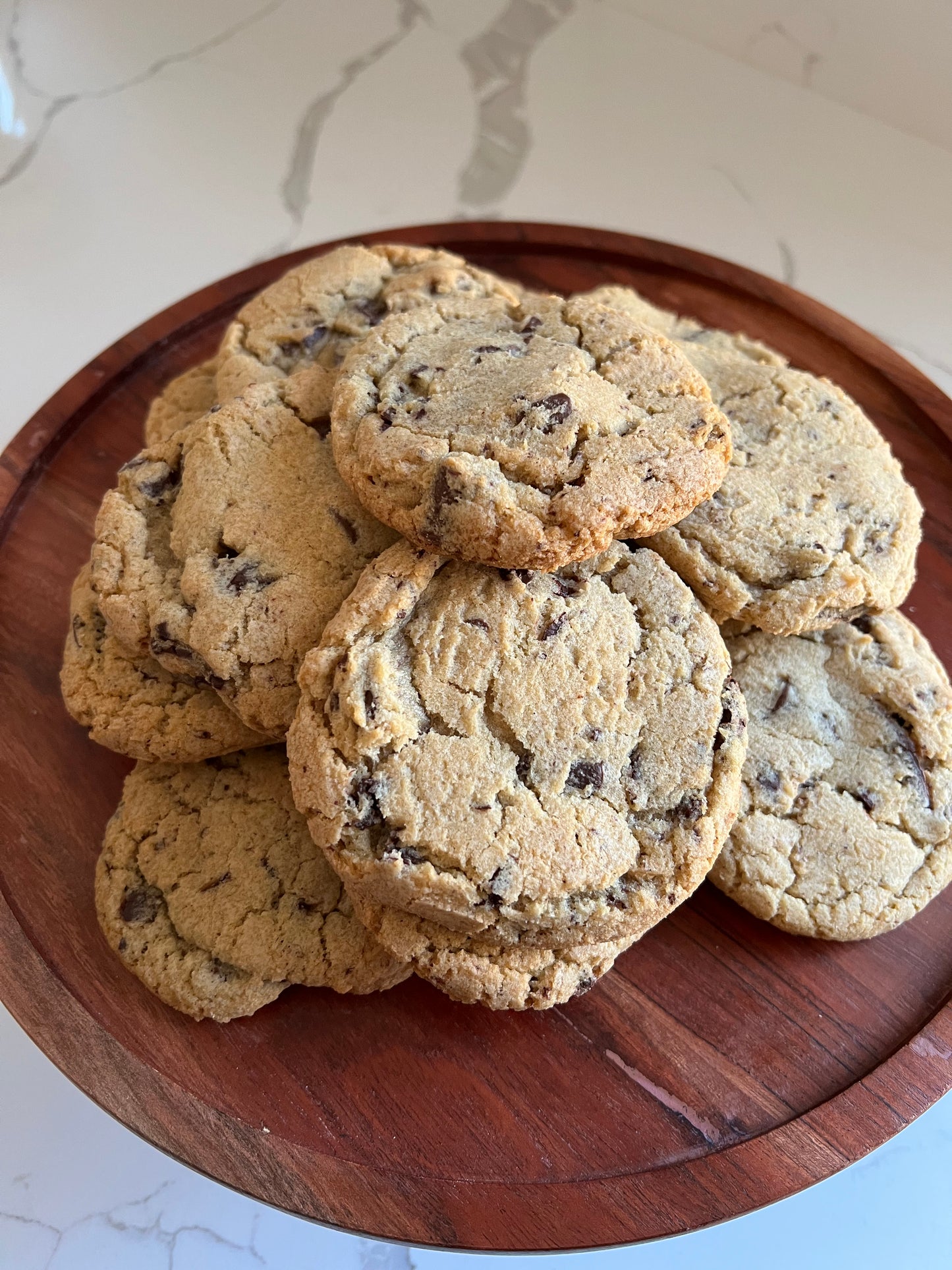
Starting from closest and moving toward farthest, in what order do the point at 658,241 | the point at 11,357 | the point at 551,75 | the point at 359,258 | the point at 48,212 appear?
the point at 359,258, the point at 658,241, the point at 11,357, the point at 48,212, the point at 551,75

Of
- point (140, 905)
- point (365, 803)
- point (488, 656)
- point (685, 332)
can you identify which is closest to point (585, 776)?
point (488, 656)

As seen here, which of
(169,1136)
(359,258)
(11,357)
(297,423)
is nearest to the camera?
(169,1136)

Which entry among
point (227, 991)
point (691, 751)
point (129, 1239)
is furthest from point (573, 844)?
point (129, 1239)

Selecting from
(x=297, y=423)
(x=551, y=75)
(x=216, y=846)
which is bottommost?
(x=216, y=846)

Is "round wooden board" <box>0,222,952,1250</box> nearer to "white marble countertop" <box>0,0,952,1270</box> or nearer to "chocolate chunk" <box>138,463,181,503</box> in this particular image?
"chocolate chunk" <box>138,463,181,503</box>

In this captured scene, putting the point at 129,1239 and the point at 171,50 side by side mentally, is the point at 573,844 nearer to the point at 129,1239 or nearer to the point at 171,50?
the point at 129,1239

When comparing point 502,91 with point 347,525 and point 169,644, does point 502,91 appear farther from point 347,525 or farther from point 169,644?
point 169,644
